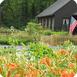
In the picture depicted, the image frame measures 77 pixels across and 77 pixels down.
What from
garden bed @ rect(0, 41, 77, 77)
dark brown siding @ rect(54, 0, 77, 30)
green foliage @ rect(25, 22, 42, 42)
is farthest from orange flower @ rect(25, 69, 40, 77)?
dark brown siding @ rect(54, 0, 77, 30)

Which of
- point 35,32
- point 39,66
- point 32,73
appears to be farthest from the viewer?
point 35,32

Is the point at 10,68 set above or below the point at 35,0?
below

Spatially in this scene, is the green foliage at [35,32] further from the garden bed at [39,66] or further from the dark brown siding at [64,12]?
the dark brown siding at [64,12]

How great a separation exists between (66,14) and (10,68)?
30271mm

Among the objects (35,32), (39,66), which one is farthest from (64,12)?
(39,66)

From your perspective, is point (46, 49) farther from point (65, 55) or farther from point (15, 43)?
point (65, 55)

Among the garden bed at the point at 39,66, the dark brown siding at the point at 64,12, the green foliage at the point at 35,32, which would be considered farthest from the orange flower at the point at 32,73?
the dark brown siding at the point at 64,12

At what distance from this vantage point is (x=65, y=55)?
287 centimetres

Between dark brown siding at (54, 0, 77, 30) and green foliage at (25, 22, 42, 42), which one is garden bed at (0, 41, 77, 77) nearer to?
green foliage at (25, 22, 42, 42)

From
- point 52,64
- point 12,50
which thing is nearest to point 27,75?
point 52,64

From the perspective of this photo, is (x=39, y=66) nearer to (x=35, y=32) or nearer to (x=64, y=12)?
(x=35, y=32)

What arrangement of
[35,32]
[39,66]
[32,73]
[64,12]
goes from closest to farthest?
[32,73] < [39,66] < [35,32] < [64,12]

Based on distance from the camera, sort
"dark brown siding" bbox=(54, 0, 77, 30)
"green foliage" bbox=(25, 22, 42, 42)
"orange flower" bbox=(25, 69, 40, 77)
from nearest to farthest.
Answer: "orange flower" bbox=(25, 69, 40, 77) → "green foliage" bbox=(25, 22, 42, 42) → "dark brown siding" bbox=(54, 0, 77, 30)

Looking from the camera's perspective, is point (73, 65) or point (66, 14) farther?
point (66, 14)
